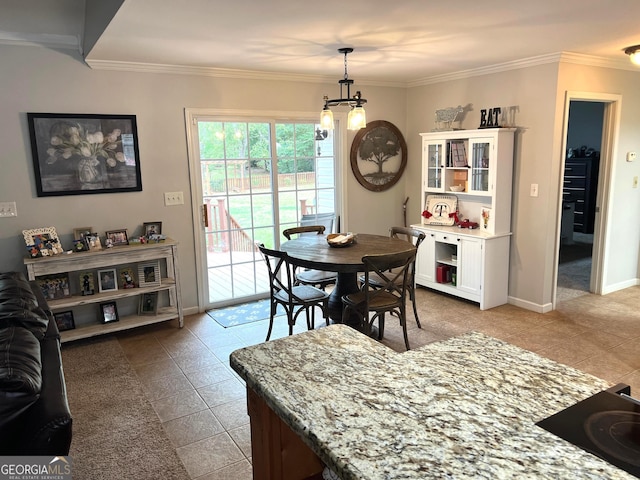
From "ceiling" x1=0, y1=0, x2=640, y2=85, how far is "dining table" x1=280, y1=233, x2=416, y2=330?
1536mm

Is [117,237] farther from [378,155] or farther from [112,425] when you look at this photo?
[378,155]

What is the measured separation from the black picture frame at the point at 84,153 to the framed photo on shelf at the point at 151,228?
318 millimetres

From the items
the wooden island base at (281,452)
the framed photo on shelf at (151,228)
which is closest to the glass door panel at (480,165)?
the framed photo on shelf at (151,228)

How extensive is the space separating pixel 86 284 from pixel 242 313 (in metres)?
1.41

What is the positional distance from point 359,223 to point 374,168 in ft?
2.21

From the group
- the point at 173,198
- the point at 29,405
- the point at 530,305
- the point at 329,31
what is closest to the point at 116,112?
the point at 173,198

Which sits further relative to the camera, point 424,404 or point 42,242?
point 42,242

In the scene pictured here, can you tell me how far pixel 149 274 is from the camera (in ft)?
13.5

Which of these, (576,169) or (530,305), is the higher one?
(576,169)

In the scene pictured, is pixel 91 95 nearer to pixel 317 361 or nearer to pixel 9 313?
pixel 9 313

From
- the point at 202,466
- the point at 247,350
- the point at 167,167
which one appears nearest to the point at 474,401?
the point at 247,350

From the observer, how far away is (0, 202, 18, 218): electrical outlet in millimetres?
3633

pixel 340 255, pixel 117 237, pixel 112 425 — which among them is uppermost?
pixel 117 237

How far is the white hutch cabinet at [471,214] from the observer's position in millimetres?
4414
